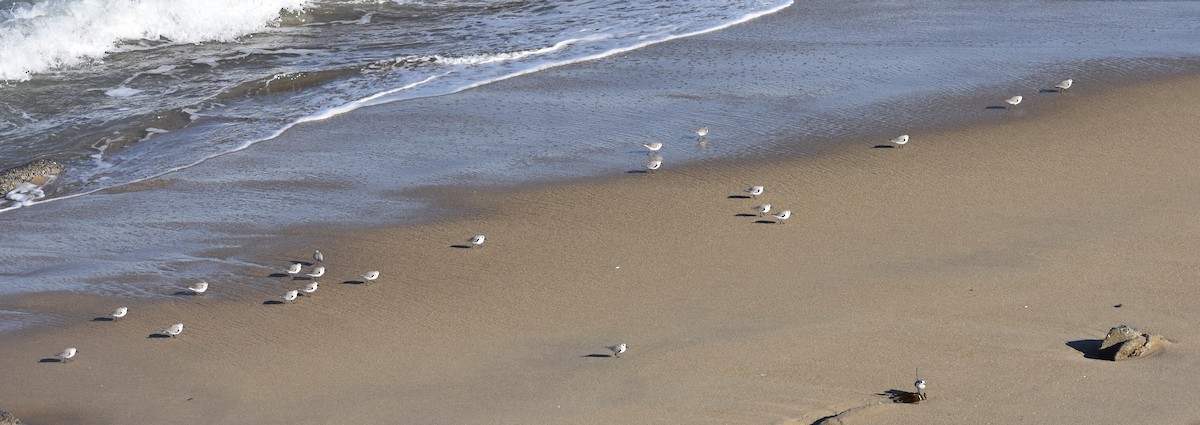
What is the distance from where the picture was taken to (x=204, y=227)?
10781 mm

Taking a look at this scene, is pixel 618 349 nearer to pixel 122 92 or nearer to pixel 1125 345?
pixel 1125 345

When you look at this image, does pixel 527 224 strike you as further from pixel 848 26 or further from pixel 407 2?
pixel 407 2

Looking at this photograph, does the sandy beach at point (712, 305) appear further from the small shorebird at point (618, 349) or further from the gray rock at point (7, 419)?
the gray rock at point (7, 419)

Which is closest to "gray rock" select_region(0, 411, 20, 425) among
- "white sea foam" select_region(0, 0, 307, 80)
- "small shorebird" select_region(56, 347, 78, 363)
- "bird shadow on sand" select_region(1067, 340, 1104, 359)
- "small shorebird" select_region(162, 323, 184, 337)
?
"small shorebird" select_region(56, 347, 78, 363)

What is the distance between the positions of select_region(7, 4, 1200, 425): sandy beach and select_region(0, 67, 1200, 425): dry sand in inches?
1.0

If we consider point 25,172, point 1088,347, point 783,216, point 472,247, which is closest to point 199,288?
point 472,247

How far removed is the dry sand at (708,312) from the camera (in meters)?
7.48

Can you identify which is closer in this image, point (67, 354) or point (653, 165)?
point (67, 354)

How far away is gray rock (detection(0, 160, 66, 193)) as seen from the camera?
1231 cm

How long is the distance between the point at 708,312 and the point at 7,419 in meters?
4.53

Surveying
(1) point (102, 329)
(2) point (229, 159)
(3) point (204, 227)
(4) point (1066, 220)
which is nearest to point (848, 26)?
(4) point (1066, 220)

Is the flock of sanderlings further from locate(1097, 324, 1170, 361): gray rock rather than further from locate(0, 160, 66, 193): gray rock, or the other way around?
locate(0, 160, 66, 193): gray rock

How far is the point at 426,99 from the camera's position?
1487 centimetres

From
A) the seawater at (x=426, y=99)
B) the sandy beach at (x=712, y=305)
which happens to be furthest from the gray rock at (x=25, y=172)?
Result: the sandy beach at (x=712, y=305)
